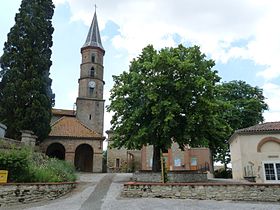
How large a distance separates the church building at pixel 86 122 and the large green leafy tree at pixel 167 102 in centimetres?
1178

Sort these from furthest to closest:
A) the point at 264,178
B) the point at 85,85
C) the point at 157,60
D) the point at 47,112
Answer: the point at 85,85 → the point at 47,112 → the point at 264,178 → the point at 157,60

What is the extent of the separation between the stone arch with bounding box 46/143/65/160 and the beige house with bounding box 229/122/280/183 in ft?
70.0

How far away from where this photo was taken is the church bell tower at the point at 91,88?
3800cm

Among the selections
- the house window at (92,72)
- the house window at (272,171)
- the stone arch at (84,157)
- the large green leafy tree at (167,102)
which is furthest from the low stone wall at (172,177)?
the house window at (92,72)

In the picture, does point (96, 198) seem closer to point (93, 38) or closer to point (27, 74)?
point (27, 74)

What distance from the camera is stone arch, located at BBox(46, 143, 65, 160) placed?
33188mm

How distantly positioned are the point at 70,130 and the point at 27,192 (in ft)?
68.4

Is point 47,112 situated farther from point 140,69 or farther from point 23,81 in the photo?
point 140,69

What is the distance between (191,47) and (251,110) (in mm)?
16771

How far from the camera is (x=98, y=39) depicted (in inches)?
1699

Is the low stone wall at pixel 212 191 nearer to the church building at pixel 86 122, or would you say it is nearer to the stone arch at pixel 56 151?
the church building at pixel 86 122

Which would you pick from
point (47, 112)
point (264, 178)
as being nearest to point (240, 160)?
point (264, 178)

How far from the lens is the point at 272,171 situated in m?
22.0

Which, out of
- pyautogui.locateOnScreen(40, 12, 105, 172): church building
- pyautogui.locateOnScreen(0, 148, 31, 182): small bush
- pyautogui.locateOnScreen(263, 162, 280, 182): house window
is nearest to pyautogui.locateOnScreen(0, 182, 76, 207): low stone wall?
pyautogui.locateOnScreen(0, 148, 31, 182): small bush
